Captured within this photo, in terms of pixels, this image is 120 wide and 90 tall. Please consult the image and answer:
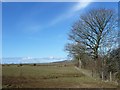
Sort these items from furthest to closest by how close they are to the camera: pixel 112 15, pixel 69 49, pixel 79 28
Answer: pixel 69 49 → pixel 79 28 → pixel 112 15

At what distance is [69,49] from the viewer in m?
33.7

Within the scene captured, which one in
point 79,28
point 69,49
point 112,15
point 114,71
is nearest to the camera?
point 114,71

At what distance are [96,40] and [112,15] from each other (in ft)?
11.1

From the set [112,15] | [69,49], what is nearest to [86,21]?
[112,15]

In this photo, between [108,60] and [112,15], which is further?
[112,15]

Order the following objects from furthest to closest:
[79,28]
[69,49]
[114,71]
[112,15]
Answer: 1. [69,49]
2. [79,28]
3. [112,15]
4. [114,71]

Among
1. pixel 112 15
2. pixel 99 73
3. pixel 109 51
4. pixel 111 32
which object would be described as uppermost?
pixel 112 15

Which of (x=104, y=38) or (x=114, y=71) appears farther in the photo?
(x=104, y=38)

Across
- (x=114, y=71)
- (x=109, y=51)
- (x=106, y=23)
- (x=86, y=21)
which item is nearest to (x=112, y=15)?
(x=106, y=23)

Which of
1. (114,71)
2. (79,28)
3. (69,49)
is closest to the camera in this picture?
(114,71)

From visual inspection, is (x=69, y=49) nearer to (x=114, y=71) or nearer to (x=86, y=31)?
(x=86, y=31)

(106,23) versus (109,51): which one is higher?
(106,23)

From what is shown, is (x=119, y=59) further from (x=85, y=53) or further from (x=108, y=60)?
(x=85, y=53)

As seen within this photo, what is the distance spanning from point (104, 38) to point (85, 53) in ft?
11.4
